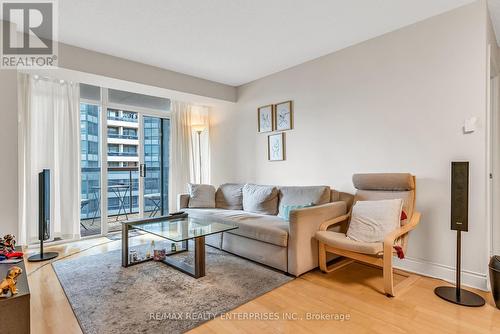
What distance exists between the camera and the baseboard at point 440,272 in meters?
2.30

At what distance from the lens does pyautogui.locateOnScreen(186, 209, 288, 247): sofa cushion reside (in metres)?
2.63

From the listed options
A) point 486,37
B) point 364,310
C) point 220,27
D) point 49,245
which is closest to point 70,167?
point 49,245

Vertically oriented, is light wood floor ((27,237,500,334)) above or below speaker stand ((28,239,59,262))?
below

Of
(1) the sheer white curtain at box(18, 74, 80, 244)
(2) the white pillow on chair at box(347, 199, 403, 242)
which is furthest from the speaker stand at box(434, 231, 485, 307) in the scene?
(1) the sheer white curtain at box(18, 74, 80, 244)

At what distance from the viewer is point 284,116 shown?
392cm

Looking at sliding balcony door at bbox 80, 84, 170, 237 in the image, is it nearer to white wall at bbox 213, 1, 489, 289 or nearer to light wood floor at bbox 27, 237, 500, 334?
light wood floor at bbox 27, 237, 500, 334

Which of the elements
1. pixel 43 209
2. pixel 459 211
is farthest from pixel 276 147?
pixel 43 209

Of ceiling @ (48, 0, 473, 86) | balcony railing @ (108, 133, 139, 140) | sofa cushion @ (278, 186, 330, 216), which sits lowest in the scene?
sofa cushion @ (278, 186, 330, 216)

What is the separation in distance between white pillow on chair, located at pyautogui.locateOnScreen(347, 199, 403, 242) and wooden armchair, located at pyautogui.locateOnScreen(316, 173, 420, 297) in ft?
0.30

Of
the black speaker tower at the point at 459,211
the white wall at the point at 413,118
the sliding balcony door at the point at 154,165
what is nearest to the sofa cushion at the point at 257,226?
the white wall at the point at 413,118

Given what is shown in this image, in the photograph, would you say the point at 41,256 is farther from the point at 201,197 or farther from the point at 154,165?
the point at 154,165

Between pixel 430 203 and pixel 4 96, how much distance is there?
4.29m

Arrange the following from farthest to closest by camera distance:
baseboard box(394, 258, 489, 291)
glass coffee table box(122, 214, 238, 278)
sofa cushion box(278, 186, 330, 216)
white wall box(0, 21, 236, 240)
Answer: sofa cushion box(278, 186, 330, 216), white wall box(0, 21, 236, 240), glass coffee table box(122, 214, 238, 278), baseboard box(394, 258, 489, 291)

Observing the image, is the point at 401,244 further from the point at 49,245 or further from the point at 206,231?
the point at 49,245
